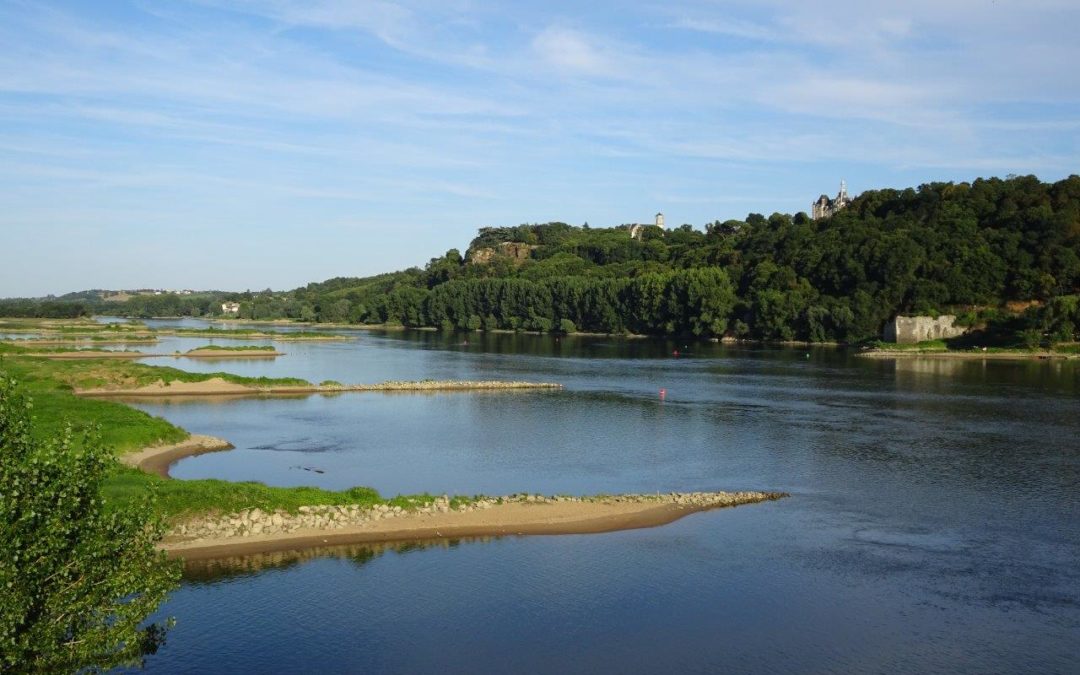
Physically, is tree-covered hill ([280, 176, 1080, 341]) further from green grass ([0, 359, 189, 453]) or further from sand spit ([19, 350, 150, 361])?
green grass ([0, 359, 189, 453])

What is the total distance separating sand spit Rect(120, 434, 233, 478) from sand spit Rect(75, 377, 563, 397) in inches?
849

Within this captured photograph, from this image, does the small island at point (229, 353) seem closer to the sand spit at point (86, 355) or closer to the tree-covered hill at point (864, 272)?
the sand spit at point (86, 355)

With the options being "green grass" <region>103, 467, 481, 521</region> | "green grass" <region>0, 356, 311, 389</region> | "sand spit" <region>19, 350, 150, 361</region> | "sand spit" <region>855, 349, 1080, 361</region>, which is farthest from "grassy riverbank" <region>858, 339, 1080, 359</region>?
"green grass" <region>103, 467, 481, 521</region>

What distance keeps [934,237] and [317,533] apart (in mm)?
130732

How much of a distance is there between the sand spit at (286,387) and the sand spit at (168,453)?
70.8ft

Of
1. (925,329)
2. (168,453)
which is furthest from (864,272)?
(168,453)

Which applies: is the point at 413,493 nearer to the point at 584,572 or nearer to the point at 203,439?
the point at 584,572

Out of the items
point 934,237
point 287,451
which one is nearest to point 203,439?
point 287,451

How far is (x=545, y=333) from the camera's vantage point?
184m

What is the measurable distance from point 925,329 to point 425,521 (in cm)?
11166

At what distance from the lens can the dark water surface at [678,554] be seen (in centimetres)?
2167

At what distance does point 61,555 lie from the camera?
1320 cm

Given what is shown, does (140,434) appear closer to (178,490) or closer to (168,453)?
(168,453)

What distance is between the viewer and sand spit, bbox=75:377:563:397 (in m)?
66.6
